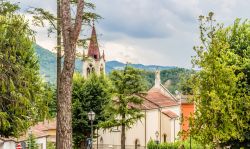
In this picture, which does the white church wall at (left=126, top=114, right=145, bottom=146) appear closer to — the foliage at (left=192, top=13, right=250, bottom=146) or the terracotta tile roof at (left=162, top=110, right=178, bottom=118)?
the terracotta tile roof at (left=162, top=110, right=178, bottom=118)

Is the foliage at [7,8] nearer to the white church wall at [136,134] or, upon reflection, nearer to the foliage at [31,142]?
the foliage at [31,142]

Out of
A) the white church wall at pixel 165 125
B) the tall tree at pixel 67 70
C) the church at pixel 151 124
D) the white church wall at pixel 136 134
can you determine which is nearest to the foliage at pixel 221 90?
the tall tree at pixel 67 70

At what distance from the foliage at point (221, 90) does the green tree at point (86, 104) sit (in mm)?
22159

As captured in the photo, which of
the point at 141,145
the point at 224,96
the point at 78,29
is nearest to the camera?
the point at 78,29

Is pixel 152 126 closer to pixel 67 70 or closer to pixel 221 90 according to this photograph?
pixel 221 90

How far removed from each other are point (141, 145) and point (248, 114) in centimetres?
3664

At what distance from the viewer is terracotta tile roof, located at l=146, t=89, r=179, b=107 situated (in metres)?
62.7

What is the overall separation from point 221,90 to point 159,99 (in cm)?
4585

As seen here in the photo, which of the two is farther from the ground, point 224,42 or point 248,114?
point 224,42

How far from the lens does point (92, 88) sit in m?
44.0

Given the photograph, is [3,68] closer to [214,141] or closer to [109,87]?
[214,141]

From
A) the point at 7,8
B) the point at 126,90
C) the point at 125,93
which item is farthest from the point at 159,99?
the point at 7,8

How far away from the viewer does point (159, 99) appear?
64.8 metres

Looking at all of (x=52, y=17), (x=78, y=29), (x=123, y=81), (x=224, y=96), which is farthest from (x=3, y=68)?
(x=123, y=81)
